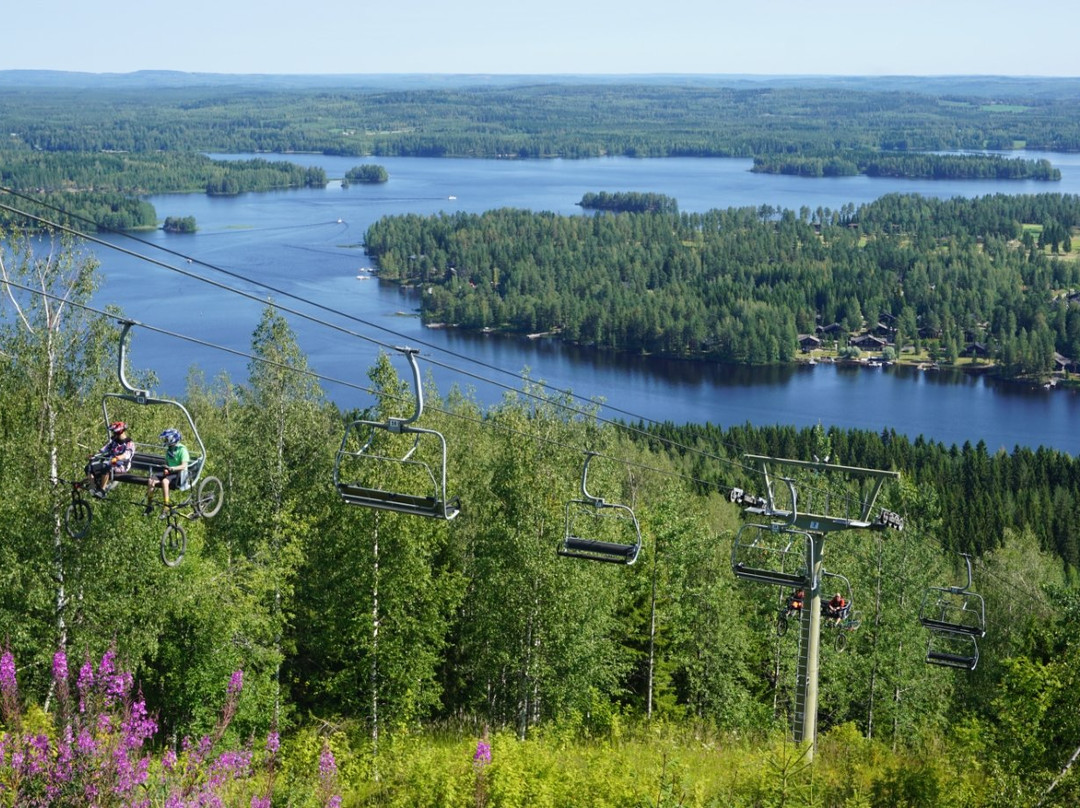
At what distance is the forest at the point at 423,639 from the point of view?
9.31 metres

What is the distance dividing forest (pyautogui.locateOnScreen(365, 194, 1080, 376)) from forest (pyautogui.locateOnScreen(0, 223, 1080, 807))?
201ft

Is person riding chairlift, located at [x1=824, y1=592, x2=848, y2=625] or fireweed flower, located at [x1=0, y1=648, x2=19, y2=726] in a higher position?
fireweed flower, located at [x1=0, y1=648, x2=19, y2=726]

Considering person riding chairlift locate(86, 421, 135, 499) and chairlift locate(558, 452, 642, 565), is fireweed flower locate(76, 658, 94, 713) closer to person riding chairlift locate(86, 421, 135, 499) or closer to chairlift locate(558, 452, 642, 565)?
person riding chairlift locate(86, 421, 135, 499)

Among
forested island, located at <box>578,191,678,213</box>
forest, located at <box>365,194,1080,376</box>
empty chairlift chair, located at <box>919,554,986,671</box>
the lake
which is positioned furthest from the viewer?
forested island, located at <box>578,191,678,213</box>

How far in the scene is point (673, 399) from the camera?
68.2 m

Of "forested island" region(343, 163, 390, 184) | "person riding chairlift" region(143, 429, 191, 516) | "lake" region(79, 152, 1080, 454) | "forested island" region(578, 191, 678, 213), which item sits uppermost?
"person riding chairlift" region(143, 429, 191, 516)

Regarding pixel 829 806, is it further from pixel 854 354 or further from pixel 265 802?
pixel 854 354

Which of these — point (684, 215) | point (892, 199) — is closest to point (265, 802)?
point (684, 215)

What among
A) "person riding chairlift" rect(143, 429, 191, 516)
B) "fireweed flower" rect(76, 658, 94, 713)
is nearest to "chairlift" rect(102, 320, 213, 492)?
"person riding chairlift" rect(143, 429, 191, 516)

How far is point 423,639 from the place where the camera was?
15844 mm

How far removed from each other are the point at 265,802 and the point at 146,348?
6157 cm

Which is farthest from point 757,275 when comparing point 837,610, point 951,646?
point 837,610

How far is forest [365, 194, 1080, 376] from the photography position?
3292 inches

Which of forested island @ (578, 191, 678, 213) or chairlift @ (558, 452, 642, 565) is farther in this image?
forested island @ (578, 191, 678, 213)
